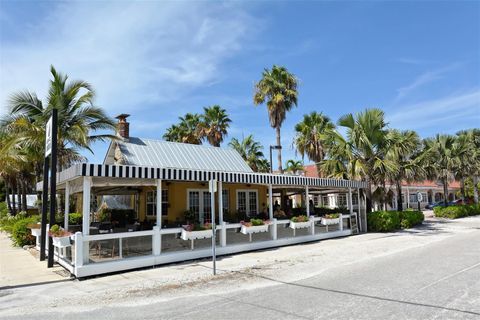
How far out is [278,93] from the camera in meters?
28.0

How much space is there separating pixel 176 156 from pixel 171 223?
4.52 m

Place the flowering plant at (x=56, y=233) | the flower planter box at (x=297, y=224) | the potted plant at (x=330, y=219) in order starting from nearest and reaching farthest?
1. the flowering plant at (x=56, y=233)
2. the flower planter box at (x=297, y=224)
3. the potted plant at (x=330, y=219)

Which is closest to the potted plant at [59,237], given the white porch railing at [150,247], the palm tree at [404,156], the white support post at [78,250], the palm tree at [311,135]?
the white porch railing at [150,247]

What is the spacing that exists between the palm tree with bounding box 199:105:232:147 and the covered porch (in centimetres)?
1320

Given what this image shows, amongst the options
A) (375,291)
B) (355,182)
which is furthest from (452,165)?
(375,291)

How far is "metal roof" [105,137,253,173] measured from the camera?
60.1 feet

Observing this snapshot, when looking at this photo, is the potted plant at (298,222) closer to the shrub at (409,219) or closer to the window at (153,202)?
the window at (153,202)

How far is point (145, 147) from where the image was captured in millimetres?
19500

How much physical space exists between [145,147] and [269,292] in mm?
13700

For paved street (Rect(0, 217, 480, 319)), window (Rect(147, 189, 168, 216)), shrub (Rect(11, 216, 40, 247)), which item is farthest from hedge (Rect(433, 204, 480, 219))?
shrub (Rect(11, 216, 40, 247))

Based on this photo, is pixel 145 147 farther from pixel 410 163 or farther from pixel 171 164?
pixel 410 163

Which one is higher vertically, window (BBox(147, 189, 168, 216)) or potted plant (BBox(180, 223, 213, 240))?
window (BBox(147, 189, 168, 216))

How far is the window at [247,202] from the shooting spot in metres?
19.3

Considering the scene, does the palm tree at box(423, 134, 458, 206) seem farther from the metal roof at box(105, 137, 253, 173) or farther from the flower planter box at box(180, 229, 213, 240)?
the flower planter box at box(180, 229, 213, 240)
